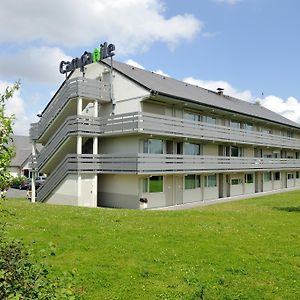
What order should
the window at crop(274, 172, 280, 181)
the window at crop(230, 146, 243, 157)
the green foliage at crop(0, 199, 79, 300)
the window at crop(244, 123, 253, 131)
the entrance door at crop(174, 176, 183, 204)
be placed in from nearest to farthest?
the green foliage at crop(0, 199, 79, 300) → the entrance door at crop(174, 176, 183, 204) → the window at crop(230, 146, 243, 157) → the window at crop(244, 123, 253, 131) → the window at crop(274, 172, 280, 181)

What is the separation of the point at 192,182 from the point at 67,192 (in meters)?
11.6

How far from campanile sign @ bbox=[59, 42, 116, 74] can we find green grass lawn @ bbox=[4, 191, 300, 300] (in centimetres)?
1534

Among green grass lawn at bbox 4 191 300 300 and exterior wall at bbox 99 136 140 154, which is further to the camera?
exterior wall at bbox 99 136 140 154

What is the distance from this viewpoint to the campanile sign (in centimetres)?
2862

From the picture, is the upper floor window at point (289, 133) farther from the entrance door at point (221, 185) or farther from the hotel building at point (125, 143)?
the hotel building at point (125, 143)

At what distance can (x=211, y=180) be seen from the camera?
3541cm

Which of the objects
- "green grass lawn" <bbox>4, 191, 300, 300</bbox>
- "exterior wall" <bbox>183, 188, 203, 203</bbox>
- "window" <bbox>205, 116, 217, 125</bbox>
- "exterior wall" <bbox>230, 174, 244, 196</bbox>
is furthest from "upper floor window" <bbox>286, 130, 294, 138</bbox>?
"green grass lawn" <bbox>4, 191, 300, 300</bbox>

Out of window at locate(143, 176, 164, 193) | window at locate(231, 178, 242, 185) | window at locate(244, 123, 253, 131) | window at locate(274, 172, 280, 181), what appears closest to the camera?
window at locate(143, 176, 164, 193)

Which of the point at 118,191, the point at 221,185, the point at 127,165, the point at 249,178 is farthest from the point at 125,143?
the point at 249,178

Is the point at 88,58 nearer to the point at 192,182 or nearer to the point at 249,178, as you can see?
the point at 192,182

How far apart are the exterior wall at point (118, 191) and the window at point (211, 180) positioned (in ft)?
33.2

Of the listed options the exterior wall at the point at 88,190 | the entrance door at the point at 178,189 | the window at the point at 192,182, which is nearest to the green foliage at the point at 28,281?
the exterior wall at the point at 88,190

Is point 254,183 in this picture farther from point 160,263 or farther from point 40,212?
point 160,263

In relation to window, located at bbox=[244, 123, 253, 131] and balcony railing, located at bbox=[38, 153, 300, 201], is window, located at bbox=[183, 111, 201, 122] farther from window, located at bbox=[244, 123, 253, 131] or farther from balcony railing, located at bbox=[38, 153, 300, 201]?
window, located at bbox=[244, 123, 253, 131]
